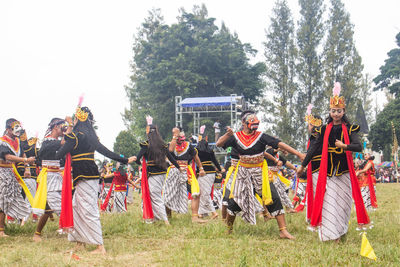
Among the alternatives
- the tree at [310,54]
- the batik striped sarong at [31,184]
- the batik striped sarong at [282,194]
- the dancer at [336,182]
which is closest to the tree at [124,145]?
the tree at [310,54]

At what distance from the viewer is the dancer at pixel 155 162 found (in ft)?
31.8

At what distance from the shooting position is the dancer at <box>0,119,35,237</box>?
8477 mm

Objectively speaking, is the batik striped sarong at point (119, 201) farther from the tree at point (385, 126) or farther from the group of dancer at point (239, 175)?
the tree at point (385, 126)

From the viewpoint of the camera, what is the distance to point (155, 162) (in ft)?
32.0

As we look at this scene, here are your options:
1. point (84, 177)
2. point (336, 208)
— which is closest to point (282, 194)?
point (336, 208)

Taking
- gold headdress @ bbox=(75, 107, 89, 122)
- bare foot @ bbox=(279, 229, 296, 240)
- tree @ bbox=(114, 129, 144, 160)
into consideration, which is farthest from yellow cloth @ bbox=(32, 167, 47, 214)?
tree @ bbox=(114, 129, 144, 160)

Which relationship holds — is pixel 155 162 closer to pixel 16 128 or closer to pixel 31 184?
pixel 16 128

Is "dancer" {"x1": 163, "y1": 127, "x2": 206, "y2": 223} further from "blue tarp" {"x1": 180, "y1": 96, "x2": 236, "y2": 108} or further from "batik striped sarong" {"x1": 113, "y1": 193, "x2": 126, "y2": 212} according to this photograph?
"blue tarp" {"x1": 180, "y1": 96, "x2": 236, "y2": 108}

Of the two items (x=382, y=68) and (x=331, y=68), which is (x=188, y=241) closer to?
(x=331, y=68)

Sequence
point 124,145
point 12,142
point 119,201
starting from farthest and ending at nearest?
point 124,145 → point 119,201 → point 12,142

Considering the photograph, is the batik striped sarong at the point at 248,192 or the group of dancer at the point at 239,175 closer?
the group of dancer at the point at 239,175

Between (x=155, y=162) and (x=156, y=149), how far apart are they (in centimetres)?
28

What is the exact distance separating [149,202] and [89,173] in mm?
2950

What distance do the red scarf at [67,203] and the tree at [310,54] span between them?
36904 mm
